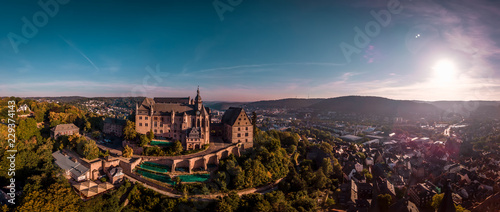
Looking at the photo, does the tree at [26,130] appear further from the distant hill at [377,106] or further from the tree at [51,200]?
the distant hill at [377,106]

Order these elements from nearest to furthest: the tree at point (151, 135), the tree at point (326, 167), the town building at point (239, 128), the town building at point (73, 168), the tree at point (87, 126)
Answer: the town building at point (73, 168)
the tree at point (151, 135)
the town building at point (239, 128)
the tree at point (326, 167)
the tree at point (87, 126)

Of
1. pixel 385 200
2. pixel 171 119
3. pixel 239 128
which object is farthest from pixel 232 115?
pixel 385 200

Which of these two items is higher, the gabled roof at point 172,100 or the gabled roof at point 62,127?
the gabled roof at point 172,100

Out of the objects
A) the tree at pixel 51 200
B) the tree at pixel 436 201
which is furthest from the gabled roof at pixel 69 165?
the tree at pixel 436 201

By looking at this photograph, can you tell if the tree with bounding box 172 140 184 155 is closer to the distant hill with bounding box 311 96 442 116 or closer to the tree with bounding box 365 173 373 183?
the tree with bounding box 365 173 373 183

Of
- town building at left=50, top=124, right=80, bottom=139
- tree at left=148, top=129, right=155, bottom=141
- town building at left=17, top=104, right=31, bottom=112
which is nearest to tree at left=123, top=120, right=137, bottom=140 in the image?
tree at left=148, top=129, right=155, bottom=141

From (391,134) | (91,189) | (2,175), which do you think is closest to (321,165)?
(91,189)

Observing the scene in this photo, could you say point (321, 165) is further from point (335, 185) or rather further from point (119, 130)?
point (119, 130)
